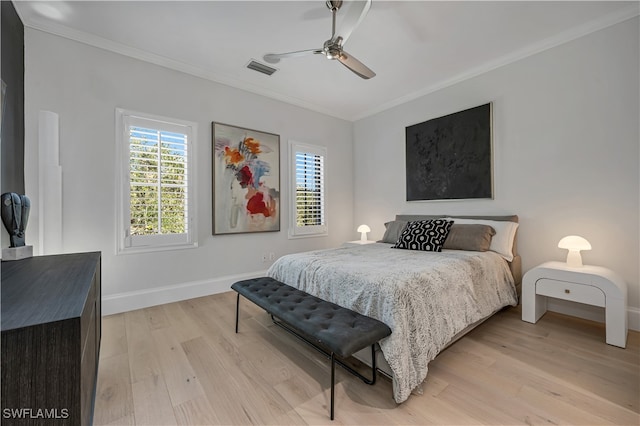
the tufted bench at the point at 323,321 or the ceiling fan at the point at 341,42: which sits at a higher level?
A: the ceiling fan at the point at 341,42

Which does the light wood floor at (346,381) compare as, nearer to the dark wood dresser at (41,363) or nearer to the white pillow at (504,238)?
the white pillow at (504,238)

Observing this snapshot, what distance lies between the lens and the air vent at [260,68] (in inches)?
124

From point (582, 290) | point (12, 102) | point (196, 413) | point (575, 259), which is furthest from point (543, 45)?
point (12, 102)

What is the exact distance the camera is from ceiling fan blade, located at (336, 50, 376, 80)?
7.29ft

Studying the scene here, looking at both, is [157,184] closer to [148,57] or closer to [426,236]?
[148,57]

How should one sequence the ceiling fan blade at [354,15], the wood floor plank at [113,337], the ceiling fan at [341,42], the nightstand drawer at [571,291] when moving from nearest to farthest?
1. the ceiling fan blade at [354,15]
2. the ceiling fan at [341,42]
3. the wood floor plank at [113,337]
4. the nightstand drawer at [571,291]

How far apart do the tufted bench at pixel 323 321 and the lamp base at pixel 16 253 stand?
1.38 metres

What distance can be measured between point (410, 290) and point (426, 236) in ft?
4.80

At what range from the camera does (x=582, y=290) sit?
2182mm

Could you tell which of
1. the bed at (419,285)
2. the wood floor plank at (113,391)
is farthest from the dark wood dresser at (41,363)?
the bed at (419,285)

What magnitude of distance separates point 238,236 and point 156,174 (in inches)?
48.3

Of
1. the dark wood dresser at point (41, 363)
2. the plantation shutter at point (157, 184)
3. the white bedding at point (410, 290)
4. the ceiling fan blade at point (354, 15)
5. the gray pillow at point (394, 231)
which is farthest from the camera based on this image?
the gray pillow at point (394, 231)

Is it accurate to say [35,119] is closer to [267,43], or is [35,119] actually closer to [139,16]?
[139,16]

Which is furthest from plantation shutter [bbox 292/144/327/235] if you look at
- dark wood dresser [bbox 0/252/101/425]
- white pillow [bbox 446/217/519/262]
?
dark wood dresser [bbox 0/252/101/425]
